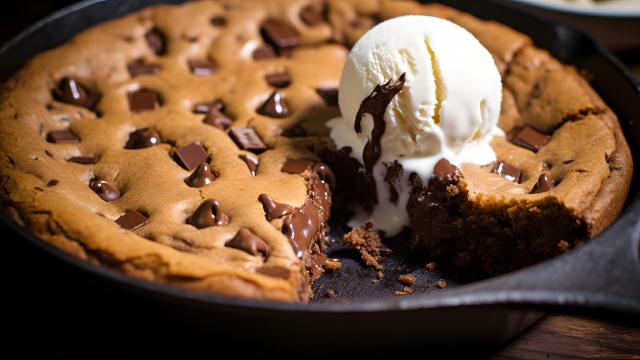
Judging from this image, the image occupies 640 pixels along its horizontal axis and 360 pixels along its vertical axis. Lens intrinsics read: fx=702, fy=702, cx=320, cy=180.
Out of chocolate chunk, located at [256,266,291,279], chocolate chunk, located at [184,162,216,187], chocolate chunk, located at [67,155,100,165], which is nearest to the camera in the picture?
chocolate chunk, located at [256,266,291,279]

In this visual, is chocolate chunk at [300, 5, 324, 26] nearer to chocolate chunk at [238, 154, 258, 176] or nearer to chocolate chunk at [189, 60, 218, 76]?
chocolate chunk at [189, 60, 218, 76]

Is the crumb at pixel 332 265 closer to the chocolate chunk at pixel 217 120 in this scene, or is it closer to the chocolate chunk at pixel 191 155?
the chocolate chunk at pixel 191 155

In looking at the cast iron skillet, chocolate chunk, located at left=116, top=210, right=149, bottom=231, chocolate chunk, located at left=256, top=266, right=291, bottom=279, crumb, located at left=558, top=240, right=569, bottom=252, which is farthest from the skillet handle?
chocolate chunk, located at left=116, top=210, right=149, bottom=231

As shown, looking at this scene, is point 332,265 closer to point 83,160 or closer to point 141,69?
point 83,160

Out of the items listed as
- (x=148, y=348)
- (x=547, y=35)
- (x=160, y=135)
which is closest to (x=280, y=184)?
(x=160, y=135)

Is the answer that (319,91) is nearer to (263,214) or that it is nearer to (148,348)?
(263,214)
